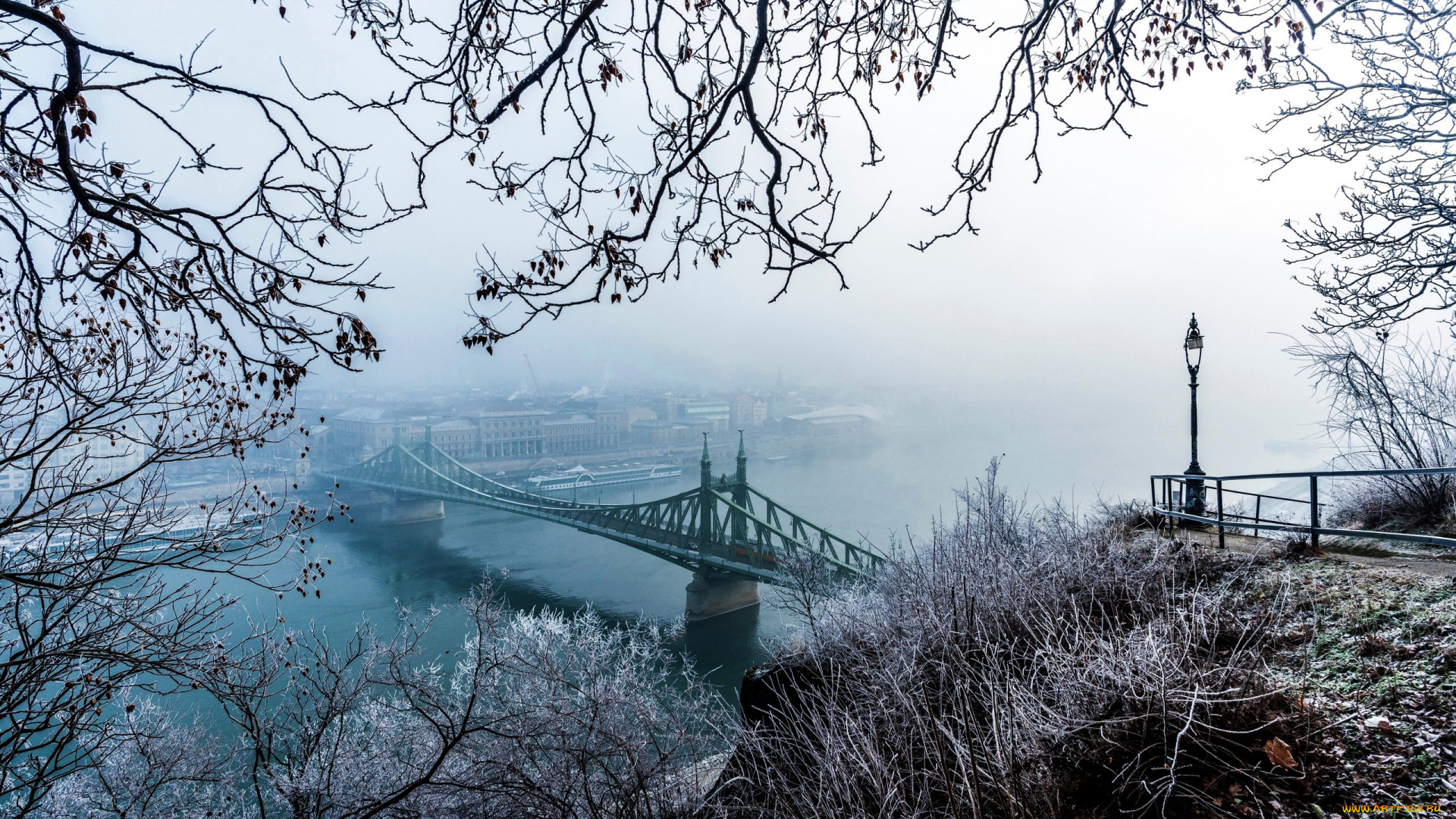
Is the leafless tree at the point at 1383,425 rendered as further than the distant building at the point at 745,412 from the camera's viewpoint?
No

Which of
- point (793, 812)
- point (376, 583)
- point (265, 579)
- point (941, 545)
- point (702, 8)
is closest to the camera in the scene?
point (793, 812)

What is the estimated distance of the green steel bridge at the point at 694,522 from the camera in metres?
25.4

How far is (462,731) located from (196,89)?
374 cm

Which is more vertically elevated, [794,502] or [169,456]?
[169,456]

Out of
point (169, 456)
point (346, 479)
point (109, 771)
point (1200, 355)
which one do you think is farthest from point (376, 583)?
A: point (1200, 355)

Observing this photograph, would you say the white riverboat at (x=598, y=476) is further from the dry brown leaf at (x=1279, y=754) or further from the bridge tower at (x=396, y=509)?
the dry brown leaf at (x=1279, y=754)

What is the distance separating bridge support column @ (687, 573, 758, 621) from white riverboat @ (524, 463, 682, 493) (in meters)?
18.8

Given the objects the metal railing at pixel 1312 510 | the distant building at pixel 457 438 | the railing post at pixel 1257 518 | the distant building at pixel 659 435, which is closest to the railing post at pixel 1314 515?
the metal railing at pixel 1312 510

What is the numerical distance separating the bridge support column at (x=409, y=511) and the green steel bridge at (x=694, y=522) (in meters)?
1.03

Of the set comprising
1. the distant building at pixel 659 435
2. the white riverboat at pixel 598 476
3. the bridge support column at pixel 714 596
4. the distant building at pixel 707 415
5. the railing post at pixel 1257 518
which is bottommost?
the bridge support column at pixel 714 596

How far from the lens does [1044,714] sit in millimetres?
2967

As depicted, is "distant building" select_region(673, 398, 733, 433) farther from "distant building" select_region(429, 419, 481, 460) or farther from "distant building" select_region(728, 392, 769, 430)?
"distant building" select_region(429, 419, 481, 460)

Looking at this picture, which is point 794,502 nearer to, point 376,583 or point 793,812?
point 376,583

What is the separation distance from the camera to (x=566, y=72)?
3.11 meters
